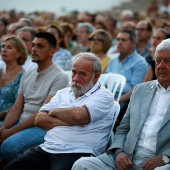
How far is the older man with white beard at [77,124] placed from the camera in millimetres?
3900

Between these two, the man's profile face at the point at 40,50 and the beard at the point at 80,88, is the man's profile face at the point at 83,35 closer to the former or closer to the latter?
the man's profile face at the point at 40,50

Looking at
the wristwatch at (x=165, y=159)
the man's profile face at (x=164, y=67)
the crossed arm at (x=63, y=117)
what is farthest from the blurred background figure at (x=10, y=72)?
the wristwatch at (x=165, y=159)

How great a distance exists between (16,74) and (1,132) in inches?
34.0

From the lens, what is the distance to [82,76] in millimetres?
4078

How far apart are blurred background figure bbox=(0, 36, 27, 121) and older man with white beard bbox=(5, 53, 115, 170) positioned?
1251 millimetres

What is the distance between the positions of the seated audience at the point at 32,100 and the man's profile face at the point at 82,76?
2.22 ft

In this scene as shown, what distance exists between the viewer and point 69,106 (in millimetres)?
4098

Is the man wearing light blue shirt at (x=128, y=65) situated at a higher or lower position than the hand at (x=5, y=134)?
higher

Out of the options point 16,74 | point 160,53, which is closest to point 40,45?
point 16,74

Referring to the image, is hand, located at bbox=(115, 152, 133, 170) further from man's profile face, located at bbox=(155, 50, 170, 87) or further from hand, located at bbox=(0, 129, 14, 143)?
hand, located at bbox=(0, 129, 14, 143)

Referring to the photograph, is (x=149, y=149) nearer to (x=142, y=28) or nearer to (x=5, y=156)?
(x=5, y=156)

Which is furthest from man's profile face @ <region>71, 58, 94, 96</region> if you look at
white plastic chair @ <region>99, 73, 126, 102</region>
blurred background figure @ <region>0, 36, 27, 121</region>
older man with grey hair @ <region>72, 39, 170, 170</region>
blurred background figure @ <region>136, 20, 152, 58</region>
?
blurred background figure @ <region>136, 20, 152, 58</region>

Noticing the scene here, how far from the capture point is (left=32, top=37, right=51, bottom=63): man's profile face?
4.99m

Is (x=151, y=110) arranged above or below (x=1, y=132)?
above
